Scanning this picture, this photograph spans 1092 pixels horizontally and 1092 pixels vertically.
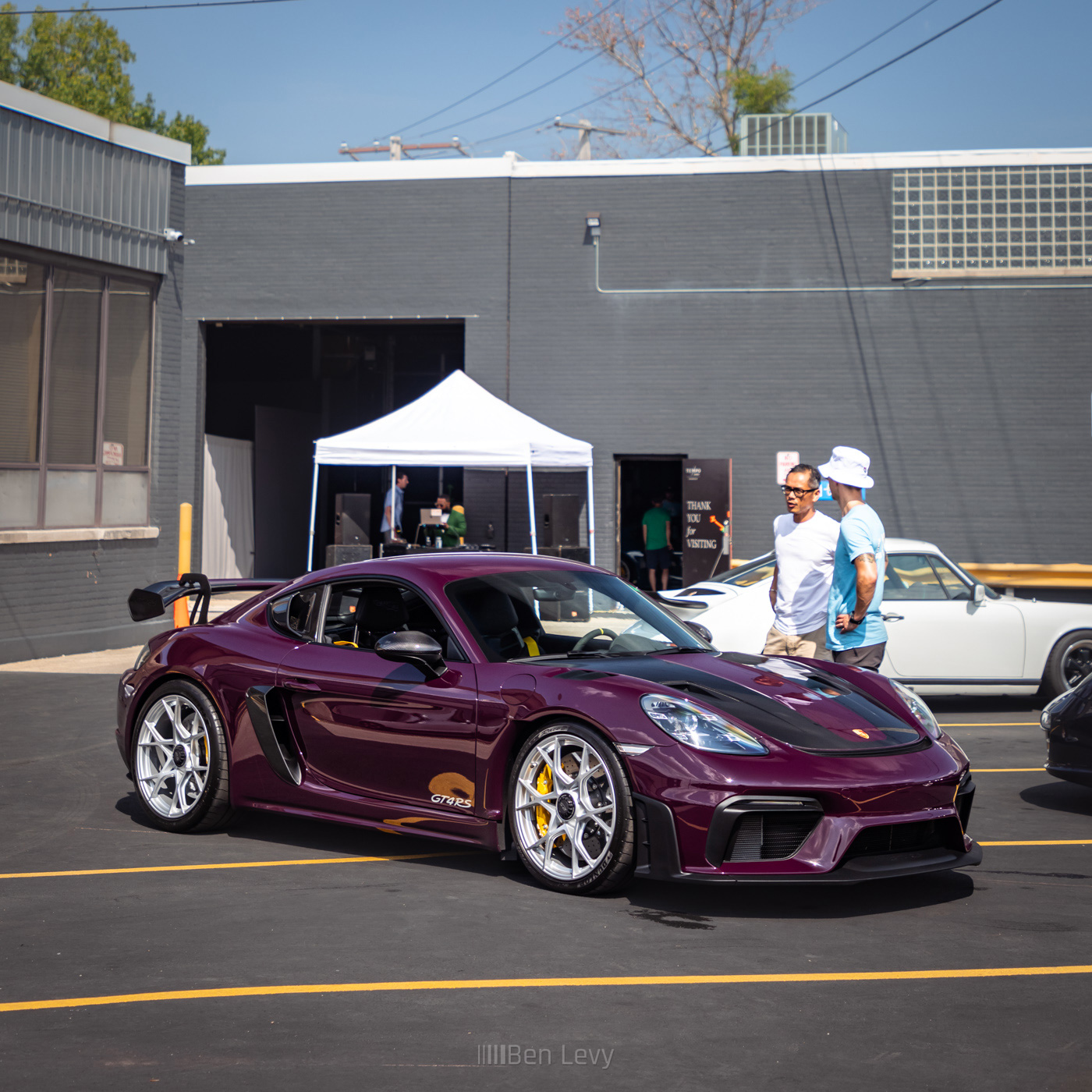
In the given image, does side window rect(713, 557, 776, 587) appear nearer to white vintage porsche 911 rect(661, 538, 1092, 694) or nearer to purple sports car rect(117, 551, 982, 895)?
white vintage porsche 911 rect(661, 538, 1092, 694)

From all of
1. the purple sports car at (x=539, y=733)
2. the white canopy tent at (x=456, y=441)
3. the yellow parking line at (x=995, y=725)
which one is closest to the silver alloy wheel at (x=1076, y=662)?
the yellow parking line at (x=995, y=725)

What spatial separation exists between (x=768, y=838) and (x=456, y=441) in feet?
37.8

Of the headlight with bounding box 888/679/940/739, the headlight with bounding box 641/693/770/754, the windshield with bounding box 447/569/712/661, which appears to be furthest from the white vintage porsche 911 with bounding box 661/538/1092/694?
the headlight with bounding box 641/693/770/754

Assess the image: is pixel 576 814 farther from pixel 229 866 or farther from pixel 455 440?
pixel 455 440

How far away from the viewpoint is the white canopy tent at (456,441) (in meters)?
16.0

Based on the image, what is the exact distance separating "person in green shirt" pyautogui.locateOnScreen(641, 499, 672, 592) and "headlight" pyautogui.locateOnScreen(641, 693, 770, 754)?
51.5 ft

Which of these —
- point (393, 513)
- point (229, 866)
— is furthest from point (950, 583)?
point (393, 513)

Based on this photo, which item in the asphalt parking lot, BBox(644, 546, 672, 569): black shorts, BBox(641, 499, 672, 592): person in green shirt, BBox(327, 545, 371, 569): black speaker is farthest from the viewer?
BBox(644, 546, 672, 569): black shorts

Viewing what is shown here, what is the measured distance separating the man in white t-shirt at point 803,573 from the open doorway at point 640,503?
37.3 feet

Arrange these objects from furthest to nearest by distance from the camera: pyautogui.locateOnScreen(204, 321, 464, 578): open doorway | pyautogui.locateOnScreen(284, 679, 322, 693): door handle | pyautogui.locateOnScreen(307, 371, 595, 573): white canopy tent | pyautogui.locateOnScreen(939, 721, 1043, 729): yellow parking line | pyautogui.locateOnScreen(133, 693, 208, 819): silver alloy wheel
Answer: pyautogui.locateOnScreen(204, 321, 464, 578): open doorway < pyautogui.locateOnScreen(307, 371, 595, 573): white canopy tent < pyautogui.locateOnScreen(939, 721, 1043, 729): yellow parking line < pyautogui.locateOnScreen(133, 693, 208, 819): silver alloy wheel < pyautogui.locateOnScreen(284, 679, 322, 693): door handle

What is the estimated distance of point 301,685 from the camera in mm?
6289

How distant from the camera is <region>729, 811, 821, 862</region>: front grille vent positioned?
4.98 meters

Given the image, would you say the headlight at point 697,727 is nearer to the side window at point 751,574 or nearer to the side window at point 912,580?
the side window at point 751,574

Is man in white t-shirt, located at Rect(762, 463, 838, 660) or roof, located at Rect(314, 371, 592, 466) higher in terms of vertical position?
roof, located at Rect(314, 371, 592, 466)
